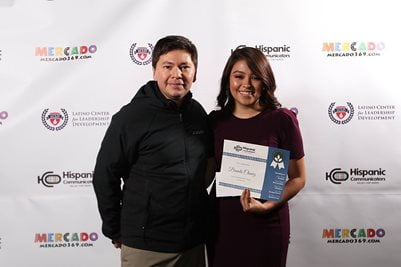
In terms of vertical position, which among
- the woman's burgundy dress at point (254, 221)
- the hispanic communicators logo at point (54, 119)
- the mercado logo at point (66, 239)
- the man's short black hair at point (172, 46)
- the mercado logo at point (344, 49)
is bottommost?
the mercado logo at point (66, 239)

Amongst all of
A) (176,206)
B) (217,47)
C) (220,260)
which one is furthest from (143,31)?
(220,260)

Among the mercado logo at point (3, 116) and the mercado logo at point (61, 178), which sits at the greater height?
the mercado logo at point (3, 116)

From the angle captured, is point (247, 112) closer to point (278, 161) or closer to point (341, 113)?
point (278, 161)

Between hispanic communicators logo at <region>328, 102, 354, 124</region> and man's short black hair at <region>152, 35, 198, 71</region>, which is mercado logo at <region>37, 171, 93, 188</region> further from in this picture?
hispanic communicators logo at <region>328, 102, 354, 124</region>

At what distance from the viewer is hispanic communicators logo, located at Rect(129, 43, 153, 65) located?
7.24ft

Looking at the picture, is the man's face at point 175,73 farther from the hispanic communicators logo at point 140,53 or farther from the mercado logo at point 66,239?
the mercado logo at point 66,239

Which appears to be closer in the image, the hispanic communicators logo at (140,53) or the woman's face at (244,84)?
the woman's face at (244,84)

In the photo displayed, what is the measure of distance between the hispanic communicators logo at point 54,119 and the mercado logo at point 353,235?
1.54m

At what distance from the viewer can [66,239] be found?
2.28 m

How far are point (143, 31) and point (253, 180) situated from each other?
111 cm

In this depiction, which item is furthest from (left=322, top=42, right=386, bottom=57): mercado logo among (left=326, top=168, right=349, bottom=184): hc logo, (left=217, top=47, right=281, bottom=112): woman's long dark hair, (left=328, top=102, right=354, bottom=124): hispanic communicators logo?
(left=217, top=47, right=281, bottom=112): woman's long dark hair

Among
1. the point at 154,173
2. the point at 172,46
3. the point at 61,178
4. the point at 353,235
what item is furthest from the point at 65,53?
the point at 353,235

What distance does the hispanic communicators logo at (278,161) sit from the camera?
4.92 feet

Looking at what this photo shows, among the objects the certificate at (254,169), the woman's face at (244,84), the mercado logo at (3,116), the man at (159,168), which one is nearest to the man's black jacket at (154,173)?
the man at (159,168)
